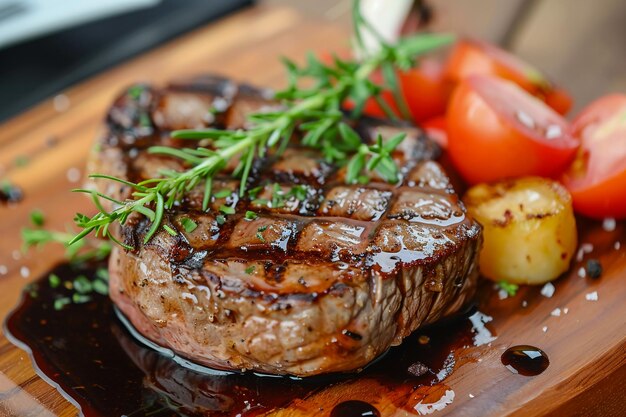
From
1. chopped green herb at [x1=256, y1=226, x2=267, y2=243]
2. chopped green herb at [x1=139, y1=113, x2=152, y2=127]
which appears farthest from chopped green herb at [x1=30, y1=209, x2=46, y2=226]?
chopped green herb at [x1=256, y1=226, x2=267, y2=243]

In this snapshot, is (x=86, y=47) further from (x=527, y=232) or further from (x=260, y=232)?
(x=527, y=232)

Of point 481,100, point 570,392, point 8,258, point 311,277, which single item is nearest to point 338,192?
point 311,277

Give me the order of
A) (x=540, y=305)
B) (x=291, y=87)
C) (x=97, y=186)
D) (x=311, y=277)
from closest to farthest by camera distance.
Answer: (x=311, y=277) < (x=540, y=305) < (x=97, y=186) < (x=291, y=87)

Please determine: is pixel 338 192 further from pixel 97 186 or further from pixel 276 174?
pixel 97 186

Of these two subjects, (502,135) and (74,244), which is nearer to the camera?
(502,135)

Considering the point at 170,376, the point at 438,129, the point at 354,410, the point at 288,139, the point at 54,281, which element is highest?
the point at 438,129

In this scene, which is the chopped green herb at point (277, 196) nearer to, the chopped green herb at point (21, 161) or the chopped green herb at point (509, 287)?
the chopped green herb at point (509, 287)

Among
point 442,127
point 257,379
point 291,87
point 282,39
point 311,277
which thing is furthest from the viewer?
point 282,39

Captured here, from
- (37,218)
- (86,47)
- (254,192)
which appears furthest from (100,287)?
(86,47)

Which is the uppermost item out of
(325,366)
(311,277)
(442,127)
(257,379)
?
(442,127)
